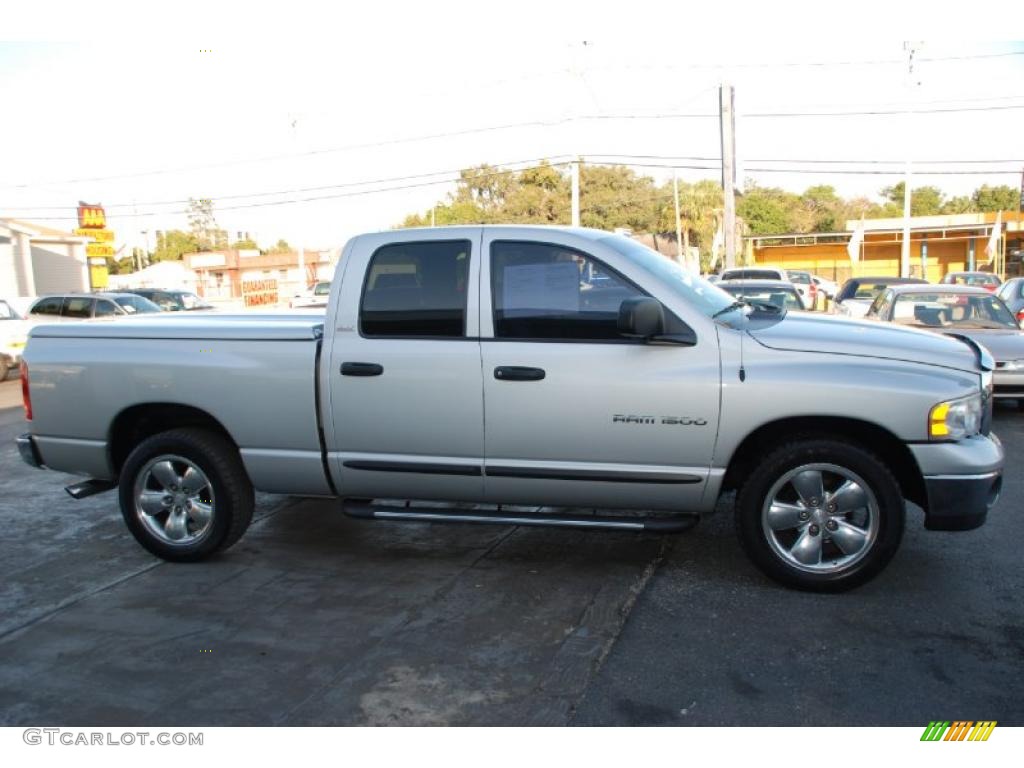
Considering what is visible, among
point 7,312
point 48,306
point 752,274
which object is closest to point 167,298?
point 48,306

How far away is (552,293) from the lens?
480 cm

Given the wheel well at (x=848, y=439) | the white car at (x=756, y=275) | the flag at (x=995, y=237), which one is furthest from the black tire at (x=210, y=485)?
the flag at (x=995, y=237)

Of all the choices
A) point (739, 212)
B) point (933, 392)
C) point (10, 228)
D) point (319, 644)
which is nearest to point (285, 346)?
point (319, 644)

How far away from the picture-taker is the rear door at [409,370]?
4824mm

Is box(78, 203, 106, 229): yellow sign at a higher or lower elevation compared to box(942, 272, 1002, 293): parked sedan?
higher

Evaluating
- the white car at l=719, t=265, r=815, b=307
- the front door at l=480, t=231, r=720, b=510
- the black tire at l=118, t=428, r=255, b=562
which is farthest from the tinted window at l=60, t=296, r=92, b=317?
the front door at l=480, t=231, r=720, b=510

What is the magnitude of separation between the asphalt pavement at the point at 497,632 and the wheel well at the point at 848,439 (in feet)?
1.91

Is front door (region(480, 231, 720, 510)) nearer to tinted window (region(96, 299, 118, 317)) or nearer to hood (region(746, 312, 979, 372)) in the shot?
hood (region(746, 312, 979, 372))

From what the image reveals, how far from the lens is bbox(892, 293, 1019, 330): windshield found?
10.3 meters

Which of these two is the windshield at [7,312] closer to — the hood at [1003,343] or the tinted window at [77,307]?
the tinted window at [77,307]

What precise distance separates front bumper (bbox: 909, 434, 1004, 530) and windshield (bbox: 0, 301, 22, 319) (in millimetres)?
17331

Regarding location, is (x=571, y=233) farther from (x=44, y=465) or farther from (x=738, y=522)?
(x=44, y=465)

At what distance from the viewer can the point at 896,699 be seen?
3516mm

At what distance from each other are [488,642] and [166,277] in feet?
245
